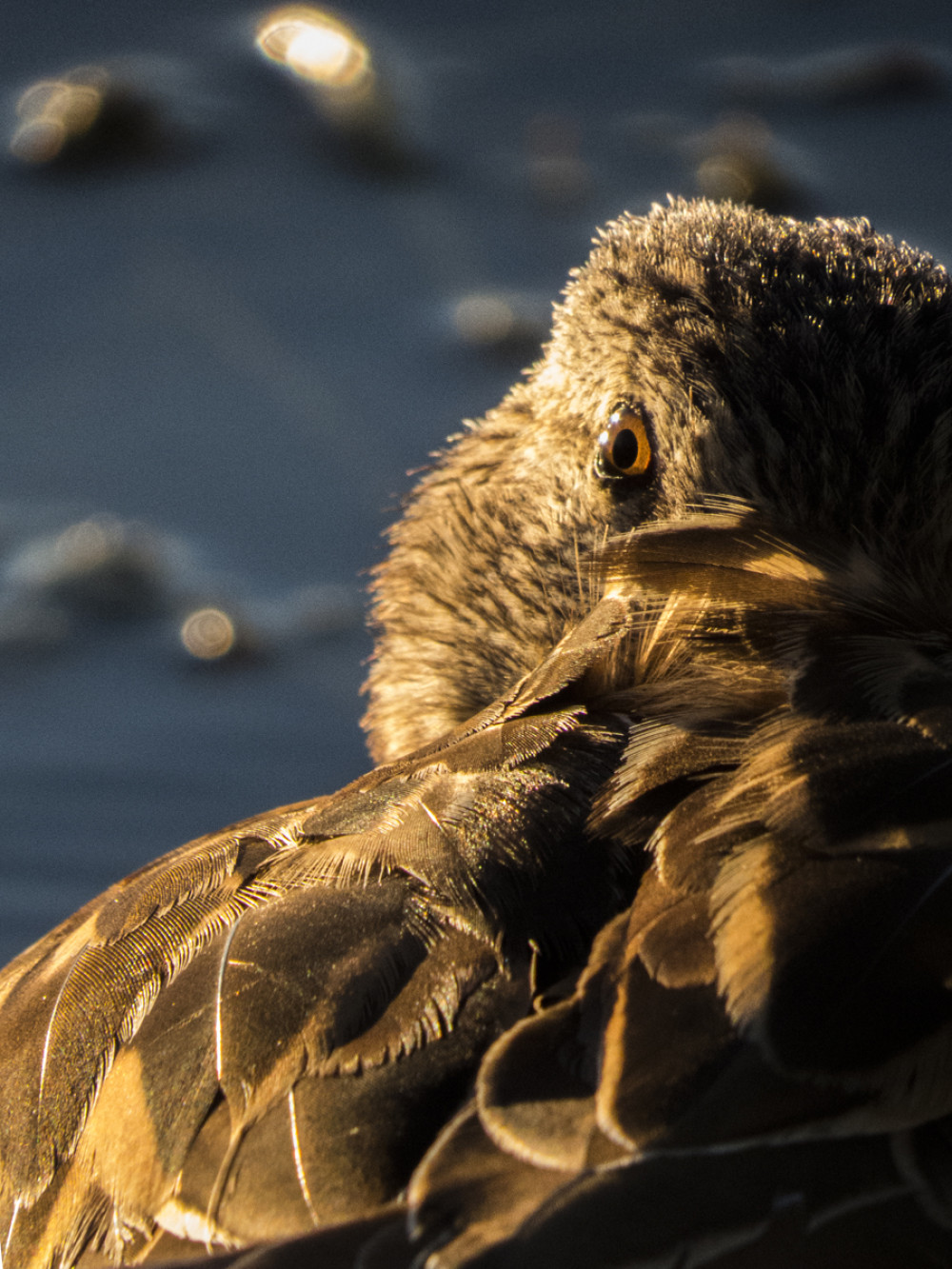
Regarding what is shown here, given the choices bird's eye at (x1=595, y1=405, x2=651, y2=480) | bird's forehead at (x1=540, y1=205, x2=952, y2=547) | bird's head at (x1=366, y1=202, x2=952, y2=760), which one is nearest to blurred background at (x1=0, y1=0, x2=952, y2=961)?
bird's head at (x1=366, y1=202, x2=952, y2=760)

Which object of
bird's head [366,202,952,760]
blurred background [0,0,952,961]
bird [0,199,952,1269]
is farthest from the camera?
blurred background [0,0,952,961]

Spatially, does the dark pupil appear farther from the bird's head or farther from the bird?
the bird

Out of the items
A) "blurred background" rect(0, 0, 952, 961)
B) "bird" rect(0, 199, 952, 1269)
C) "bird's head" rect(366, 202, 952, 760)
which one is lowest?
"bird" rect(0, 199, 952, 1269)

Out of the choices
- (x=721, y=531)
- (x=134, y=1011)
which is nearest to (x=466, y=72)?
(x=721, y=531)

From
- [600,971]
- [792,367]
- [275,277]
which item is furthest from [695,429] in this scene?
[275,277]

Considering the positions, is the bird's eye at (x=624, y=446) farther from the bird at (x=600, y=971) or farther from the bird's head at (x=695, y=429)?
the bird at (x=600, y=971)

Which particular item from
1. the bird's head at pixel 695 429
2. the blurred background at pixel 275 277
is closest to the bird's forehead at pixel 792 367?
the bird's head at pixel 695 429

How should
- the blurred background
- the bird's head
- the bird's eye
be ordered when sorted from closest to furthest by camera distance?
the bird's head < the bird's eye < the blurred background

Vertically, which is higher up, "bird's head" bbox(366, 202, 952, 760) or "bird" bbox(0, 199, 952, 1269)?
"bird's head" bbox(366, 202, 952, 760)

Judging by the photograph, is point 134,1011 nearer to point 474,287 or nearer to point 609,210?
point 474,287
